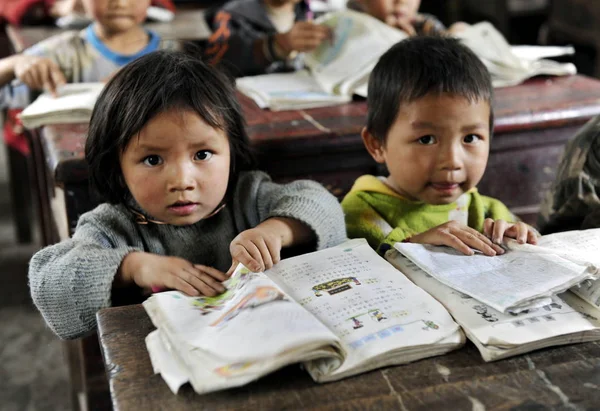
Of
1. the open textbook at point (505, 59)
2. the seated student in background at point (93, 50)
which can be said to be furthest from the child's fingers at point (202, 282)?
the open textbook at point (505, 59)

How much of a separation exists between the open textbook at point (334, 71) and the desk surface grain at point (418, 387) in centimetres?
97

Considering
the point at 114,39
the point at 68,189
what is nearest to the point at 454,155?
the point at 68,189

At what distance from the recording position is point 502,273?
1.02 meters

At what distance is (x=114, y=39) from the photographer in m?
2.02

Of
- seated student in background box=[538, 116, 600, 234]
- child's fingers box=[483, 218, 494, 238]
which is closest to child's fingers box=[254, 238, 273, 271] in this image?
child's fingers box=[483, 218, 494, 238]

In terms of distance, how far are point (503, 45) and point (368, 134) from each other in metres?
0.77

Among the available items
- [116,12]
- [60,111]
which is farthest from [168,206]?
[116,12]

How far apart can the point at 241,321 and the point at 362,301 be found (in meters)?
0.16

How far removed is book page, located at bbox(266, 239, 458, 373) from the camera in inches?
34.3

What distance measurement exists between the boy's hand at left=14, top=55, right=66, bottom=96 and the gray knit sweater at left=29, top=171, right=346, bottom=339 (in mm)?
703

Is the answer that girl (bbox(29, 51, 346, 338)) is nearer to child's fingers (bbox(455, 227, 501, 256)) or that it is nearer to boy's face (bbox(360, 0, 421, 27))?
child's fingers (bbox(455, 227, 501, 256))

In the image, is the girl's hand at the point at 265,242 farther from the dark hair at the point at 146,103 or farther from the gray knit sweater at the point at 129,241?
the dark hair at the point at 146,103

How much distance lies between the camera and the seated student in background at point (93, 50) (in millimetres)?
1915

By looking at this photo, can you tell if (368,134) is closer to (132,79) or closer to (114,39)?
(132,79)
